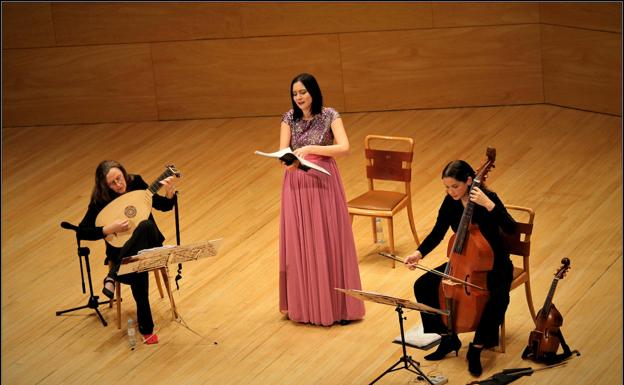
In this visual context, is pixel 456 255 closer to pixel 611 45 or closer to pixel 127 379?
pixel 127 379

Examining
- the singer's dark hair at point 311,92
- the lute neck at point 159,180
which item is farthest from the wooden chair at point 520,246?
the lute neck at point 159,180

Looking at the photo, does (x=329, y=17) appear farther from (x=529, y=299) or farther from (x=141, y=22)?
(x=529, y=299)

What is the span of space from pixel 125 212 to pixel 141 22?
4010mm

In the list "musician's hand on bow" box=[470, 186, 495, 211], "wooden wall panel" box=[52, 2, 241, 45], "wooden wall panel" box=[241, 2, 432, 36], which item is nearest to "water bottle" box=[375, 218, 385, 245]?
"musician's hand on bow" box=[470, 186, 495, 211]

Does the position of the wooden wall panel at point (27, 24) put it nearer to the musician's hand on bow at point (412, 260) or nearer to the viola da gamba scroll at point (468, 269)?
the musician's hand on bow at point (412, 260)

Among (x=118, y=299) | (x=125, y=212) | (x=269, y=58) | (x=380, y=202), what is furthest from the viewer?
(x=269, y=58)

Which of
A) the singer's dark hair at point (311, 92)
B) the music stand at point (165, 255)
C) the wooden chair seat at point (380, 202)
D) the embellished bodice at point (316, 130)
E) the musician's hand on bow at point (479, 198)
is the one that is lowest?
the wooden chair seat at point (380, 202)

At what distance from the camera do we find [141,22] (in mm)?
9289

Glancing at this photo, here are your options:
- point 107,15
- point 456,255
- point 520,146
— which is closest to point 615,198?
point 520,146

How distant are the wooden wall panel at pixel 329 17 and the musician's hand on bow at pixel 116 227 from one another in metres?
3.96

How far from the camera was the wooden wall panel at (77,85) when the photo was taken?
30.9 ft

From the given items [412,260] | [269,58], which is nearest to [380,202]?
[412,260]

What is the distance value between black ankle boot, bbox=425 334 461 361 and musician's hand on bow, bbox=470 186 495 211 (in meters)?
0.74

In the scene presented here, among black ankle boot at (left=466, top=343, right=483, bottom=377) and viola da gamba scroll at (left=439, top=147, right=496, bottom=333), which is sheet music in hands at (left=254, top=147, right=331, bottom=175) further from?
black ankle boot at (left=466, top=343, right=483, bottom=377)
